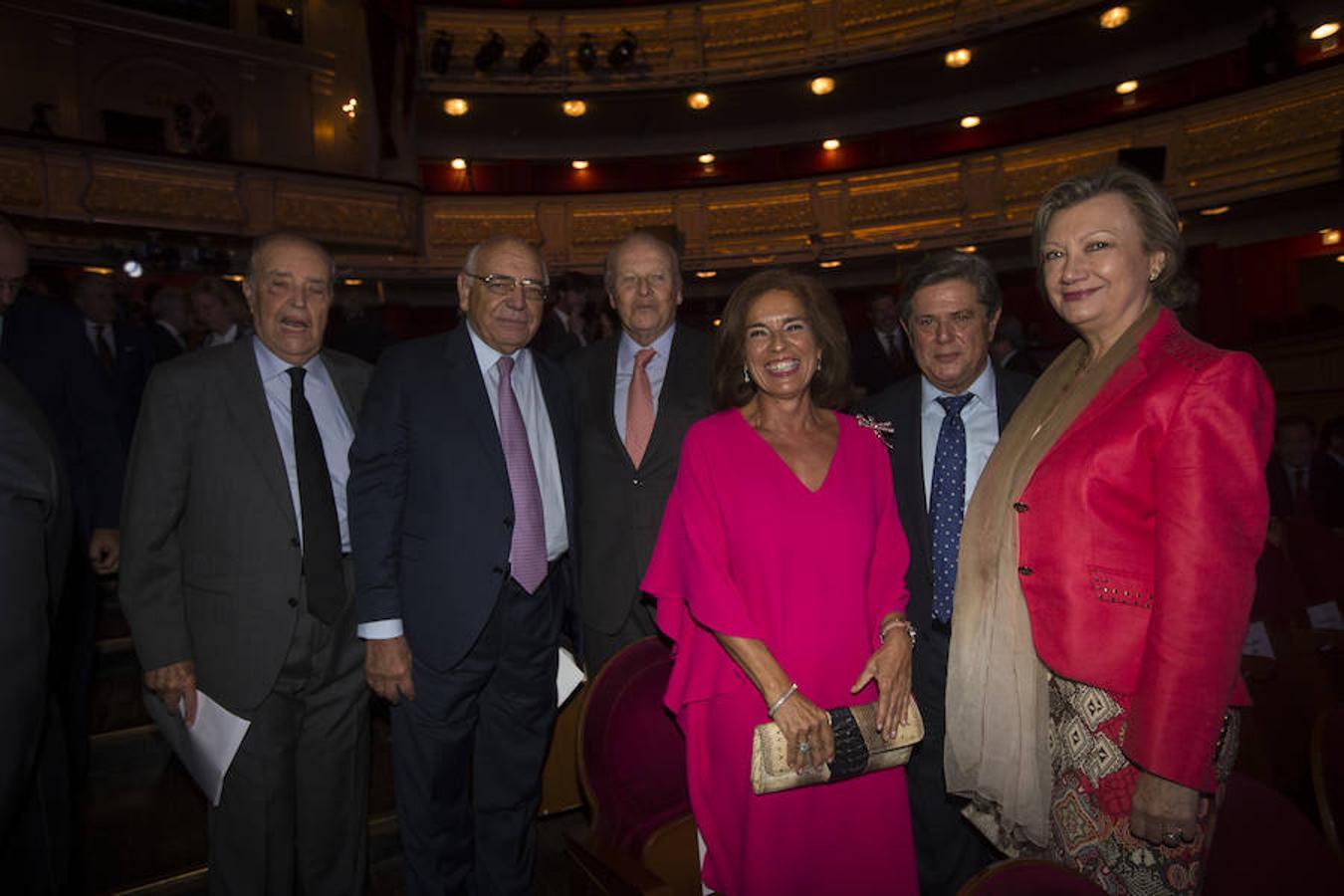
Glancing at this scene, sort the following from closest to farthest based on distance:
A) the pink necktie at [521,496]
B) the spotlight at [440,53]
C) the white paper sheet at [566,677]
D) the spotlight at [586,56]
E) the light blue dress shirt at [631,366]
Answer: the pink necktie at [521,496]
the white paper sheet at [566,677]
the light blue dress shirt at [631,366]
the spotlight at [440,53]
the spotlight at [586,56]

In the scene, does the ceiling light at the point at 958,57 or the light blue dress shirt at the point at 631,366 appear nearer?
the light blue dress shirt at the point at 631,366

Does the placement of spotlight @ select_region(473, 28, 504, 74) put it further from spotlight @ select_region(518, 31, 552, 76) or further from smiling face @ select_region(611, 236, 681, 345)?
smiling face @ select_region(611, 236, 681, 345)

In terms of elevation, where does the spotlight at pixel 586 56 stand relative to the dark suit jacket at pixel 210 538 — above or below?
above

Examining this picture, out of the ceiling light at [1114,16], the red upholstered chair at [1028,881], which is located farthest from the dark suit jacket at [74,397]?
the ceiling light at [1114,16]

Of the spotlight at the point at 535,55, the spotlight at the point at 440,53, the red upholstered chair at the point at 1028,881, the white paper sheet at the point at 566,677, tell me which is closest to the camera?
the red upholstered chair at the point at 1028,881

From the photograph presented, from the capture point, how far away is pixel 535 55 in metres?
12.7

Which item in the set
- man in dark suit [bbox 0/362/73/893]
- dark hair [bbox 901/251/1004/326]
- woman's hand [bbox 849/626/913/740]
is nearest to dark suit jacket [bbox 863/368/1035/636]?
dark hair [bbox 901/251/1004/326]

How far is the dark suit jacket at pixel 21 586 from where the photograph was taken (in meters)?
0.96

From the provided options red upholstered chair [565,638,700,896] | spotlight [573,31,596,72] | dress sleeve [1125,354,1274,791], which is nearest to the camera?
dress sleeve [1125,354,1274,791]

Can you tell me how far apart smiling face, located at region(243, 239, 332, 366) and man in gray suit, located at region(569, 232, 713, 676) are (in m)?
0.79

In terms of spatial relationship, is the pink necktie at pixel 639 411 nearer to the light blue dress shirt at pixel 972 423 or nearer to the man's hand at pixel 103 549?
the light blue dress shirt at pixel 972 423

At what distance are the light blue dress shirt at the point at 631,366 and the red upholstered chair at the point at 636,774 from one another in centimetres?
81

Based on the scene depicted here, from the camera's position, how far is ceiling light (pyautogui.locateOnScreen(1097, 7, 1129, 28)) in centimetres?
1019

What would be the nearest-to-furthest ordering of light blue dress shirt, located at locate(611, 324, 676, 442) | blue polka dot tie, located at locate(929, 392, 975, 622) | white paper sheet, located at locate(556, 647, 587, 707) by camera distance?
blue polka dot tie, located at locate(929, 392, 975, 622) → white paper sheet, located at locate(556, 647, 587, 707) → light blue dress shirt, located at locate(611, 324, 676, 442)
